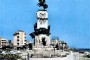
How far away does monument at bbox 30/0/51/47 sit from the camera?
43844 mm

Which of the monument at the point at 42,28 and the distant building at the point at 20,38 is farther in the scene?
the distant building at the point at 20,38

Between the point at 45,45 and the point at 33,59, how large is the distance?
17.6ft

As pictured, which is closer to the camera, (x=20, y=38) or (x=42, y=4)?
(x=42, y=4)

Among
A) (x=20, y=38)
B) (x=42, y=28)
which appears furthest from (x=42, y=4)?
(x=20, y=38)

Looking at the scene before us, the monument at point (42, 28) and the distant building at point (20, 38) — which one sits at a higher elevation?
the distant building at point (20, 38)

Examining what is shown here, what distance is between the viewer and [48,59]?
130ft

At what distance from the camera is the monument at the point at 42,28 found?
43.8m

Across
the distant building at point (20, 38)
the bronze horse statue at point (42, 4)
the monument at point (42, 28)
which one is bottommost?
the monument at point (42, 28)

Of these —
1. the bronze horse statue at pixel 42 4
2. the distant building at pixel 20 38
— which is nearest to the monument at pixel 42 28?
the bronze horse statue at pixel 42 4

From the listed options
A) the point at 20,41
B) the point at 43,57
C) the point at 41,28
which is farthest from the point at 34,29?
the point at 20,41

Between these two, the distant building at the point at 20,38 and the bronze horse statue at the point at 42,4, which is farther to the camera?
the distant building at the point at 20,38

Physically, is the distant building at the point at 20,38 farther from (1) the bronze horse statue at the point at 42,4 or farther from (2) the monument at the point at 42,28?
(1) the bronze horse statue at the point at 42,4

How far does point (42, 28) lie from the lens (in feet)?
144

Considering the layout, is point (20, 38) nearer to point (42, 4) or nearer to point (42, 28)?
point (42, 28)
